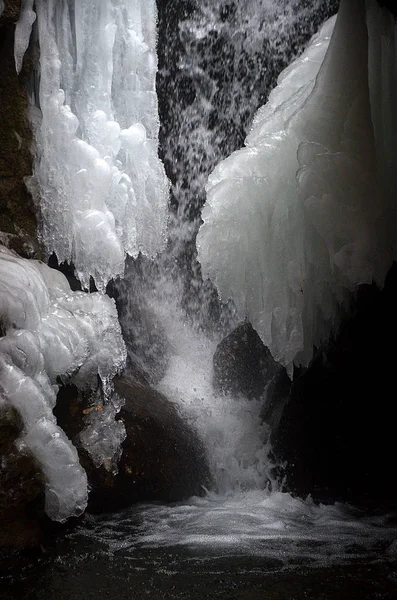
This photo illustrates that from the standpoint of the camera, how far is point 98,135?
4.91 metres

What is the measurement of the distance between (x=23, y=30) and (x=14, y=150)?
82cm

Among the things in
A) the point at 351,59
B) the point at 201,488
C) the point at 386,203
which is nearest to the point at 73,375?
the point at 201,488

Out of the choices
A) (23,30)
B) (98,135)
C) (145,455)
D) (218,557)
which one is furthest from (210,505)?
(23,30)

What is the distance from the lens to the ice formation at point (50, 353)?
3416 millimetres

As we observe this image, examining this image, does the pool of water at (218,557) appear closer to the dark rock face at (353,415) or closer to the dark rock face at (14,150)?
the dark rock face at (353,415)

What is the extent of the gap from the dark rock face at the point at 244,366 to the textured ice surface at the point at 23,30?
2.97m

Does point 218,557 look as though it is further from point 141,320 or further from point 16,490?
point 141,320

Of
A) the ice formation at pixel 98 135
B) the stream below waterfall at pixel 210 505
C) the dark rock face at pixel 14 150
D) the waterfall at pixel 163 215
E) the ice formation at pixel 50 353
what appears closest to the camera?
the stream below waterfall at pixel 210 505

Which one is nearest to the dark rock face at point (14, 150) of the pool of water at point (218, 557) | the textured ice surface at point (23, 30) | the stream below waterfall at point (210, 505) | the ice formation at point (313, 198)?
the textured ice surface at point (23, 30)

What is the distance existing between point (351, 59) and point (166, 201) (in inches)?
73.2

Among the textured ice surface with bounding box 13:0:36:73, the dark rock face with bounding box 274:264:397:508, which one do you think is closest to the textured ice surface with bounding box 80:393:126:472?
the dark rock face with bounding box 274:264:397:508

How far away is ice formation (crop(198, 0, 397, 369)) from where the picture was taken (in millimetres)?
3850

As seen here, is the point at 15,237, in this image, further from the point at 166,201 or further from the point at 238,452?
the point at 238,452

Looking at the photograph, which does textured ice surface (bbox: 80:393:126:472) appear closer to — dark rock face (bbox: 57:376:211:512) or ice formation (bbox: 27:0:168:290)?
dark rock face (bbox: 57:376:211:512)
